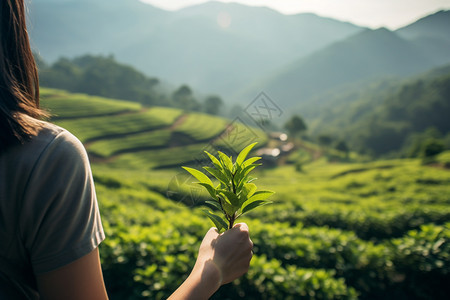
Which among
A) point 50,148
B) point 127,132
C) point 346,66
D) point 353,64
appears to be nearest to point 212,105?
point 127,132

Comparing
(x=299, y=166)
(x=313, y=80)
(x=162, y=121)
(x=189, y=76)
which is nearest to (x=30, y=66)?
(x=299, y=166)

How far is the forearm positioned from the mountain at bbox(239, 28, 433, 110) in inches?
5420

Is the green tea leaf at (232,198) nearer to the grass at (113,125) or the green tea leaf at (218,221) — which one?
the green tea leaf at (218,221)

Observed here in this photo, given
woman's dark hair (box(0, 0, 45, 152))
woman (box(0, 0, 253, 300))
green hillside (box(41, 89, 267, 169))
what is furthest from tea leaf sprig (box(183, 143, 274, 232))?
green hillside (box(41, 89, 267, 169))

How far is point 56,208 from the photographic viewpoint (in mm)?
654

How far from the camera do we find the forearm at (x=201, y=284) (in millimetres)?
792

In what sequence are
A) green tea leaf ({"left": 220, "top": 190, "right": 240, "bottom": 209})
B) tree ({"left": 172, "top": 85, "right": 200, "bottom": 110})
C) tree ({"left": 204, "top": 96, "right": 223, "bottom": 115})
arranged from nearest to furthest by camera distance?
green tea leaf ({"left": 220, "top": 190, "right": 240, "bottom": 209}), tree ({"left": 172, "top": 85, "right": 200, "bottom": 110}), tree ({"left": 204, "top": 96, "right": 223, "bottom": 115})

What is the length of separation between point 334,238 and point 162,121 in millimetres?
30629

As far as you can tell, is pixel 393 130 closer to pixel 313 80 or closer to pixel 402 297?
pixel 402 297

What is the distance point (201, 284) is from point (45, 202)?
47cm

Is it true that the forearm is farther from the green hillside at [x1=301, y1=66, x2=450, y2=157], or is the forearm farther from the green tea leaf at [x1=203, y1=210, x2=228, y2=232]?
the green hillside at [x1=301, y1=66, x2=450, y2=157]

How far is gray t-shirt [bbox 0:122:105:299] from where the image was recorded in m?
0.65

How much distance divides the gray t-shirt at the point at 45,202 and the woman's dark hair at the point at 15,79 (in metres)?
0.04

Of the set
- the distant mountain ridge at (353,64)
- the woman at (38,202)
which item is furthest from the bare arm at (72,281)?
the distant mountain ridge at (353,64)
